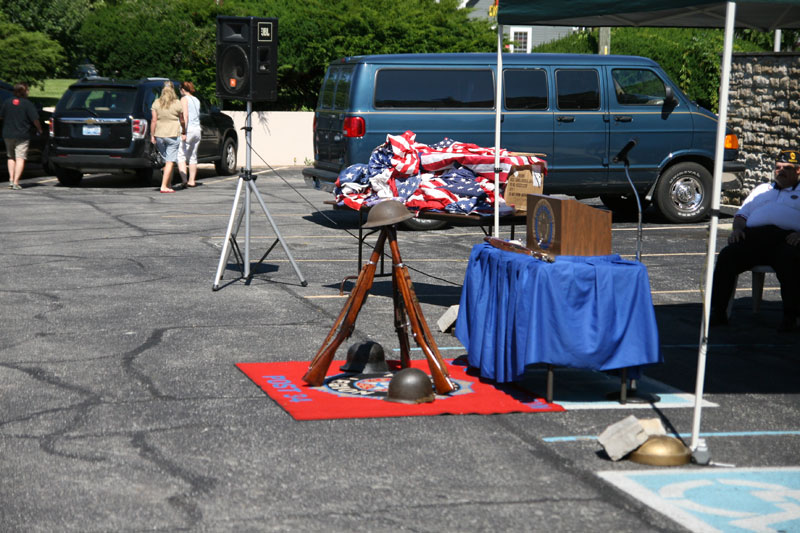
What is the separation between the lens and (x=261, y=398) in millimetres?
6582

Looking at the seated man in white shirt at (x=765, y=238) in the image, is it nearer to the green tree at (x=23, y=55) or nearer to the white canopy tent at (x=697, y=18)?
the white canopy tent at (x=697, y=18)

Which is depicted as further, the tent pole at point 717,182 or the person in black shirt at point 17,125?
the person in black shirt at point 17,125

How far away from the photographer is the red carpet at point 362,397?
20.8 ft

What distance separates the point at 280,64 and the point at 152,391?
2241 centimetres

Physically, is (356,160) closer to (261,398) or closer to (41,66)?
(261,398)

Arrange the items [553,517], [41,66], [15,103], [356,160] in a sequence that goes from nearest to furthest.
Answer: [553,517]
[356,160]
[15,103]
[41,66]

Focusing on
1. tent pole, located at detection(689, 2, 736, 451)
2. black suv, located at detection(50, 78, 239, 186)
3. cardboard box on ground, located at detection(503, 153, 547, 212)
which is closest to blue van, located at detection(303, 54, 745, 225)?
black suv, located at detection(50, 78, 239, 186)

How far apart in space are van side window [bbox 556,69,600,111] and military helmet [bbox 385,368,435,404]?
9456 mm

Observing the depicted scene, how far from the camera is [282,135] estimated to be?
2795 centimetres

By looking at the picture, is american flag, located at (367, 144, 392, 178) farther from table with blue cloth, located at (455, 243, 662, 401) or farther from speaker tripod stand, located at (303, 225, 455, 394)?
table with blue cloth, located at (455, 243, 662, 401)

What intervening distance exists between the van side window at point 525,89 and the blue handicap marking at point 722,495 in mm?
10200

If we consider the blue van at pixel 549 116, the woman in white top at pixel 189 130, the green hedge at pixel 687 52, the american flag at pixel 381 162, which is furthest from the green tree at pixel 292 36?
the american flag at pixel 381 162

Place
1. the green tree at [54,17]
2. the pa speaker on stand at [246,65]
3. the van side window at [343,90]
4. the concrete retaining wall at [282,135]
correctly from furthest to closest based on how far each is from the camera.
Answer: the green tree at [54,17] < the concrete retaining wall at [282,135] < the van side window at [343,90] < the pa speaker on stand at [246,65]

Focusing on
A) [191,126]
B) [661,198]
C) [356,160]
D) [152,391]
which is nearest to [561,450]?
[152,391]
